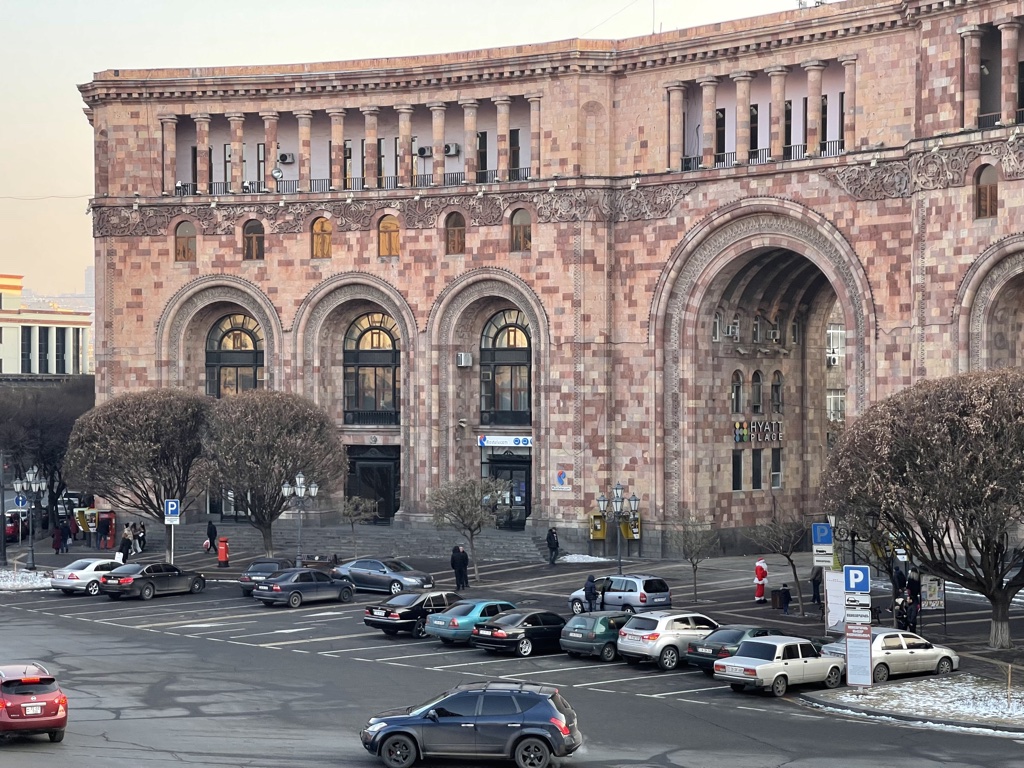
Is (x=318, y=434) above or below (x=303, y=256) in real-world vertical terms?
below

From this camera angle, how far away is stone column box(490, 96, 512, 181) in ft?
216

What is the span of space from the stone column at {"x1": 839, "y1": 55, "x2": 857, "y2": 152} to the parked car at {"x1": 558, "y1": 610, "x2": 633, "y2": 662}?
25088 mm

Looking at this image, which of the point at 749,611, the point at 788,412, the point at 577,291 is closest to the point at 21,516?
the point at 577,291

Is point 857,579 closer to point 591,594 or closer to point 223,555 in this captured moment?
point 591,594

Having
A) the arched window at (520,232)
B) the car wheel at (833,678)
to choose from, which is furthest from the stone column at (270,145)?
the car wheel at (833,678)

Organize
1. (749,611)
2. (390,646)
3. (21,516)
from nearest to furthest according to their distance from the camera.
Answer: (390,646)
(749,611)
(21,516)

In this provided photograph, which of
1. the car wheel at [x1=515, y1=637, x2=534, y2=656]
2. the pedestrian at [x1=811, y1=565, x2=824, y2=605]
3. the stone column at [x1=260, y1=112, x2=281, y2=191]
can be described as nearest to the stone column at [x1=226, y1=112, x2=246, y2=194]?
the stone column at [x1=260, y1=112, x2=281, y2=191]

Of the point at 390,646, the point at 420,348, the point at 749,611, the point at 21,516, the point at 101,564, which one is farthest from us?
the point at 21,516

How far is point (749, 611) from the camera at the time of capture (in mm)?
47844

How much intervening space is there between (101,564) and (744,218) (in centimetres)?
2722

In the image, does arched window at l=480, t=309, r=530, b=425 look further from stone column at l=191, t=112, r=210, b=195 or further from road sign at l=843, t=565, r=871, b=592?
road sign at l=843, t=565, r=871, b=592

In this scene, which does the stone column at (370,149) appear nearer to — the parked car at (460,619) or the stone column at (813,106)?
the stone column at (813,106)

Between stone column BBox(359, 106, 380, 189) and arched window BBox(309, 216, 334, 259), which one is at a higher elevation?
stone column BBox(359, 106, 380, 189)

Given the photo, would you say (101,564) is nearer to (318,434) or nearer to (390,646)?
(318,434)
